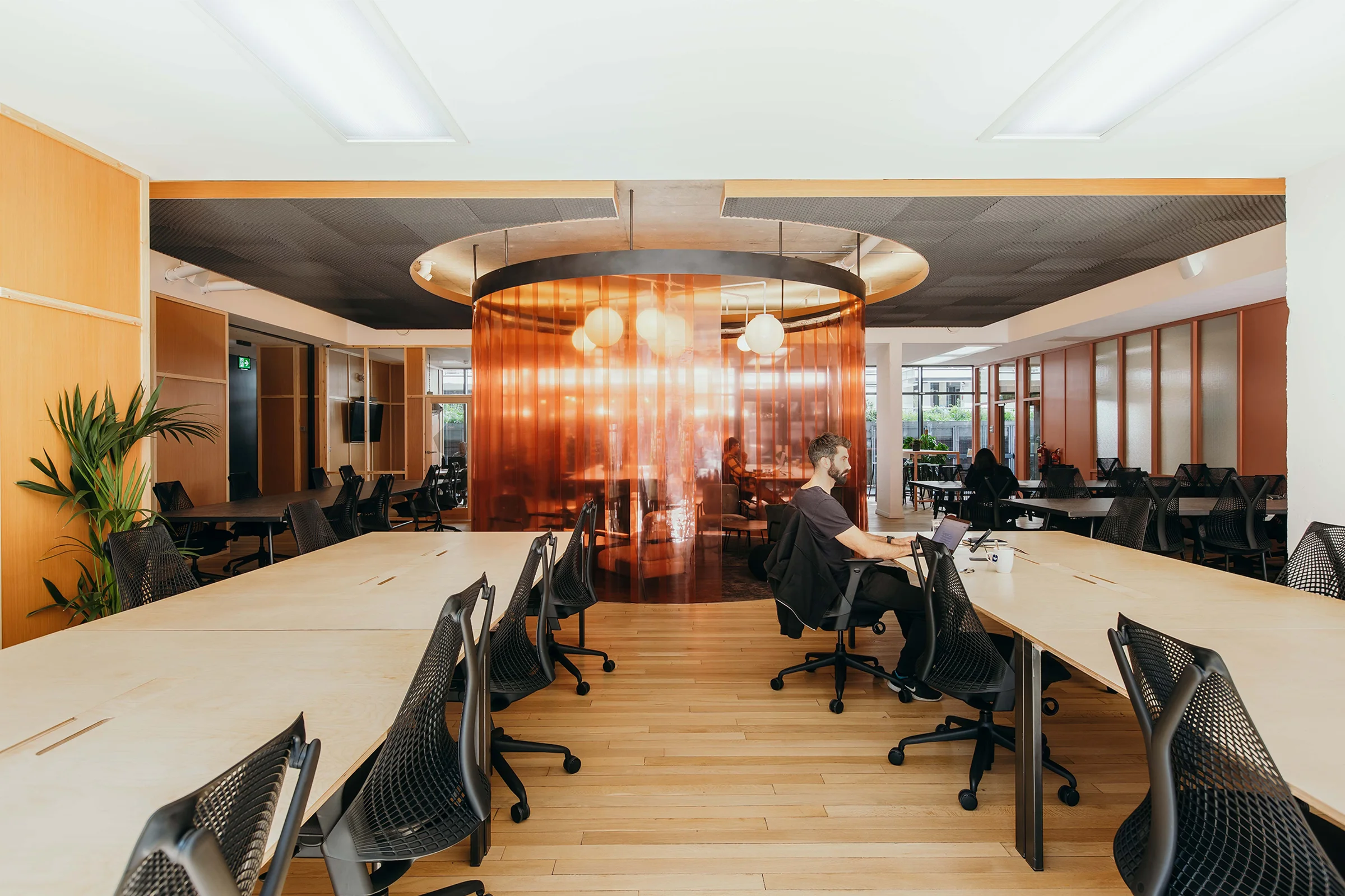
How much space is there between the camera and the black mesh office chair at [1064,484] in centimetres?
780

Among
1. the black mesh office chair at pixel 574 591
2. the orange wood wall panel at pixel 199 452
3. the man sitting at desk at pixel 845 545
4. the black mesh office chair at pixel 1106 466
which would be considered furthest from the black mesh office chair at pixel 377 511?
the black mesh office chair at pixel 1106 466

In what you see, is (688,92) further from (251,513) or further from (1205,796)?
(251,513)

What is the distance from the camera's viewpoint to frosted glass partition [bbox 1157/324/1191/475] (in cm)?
969

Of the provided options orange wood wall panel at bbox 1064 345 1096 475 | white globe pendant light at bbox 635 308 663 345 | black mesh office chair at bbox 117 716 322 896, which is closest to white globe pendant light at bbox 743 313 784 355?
white globe pendant light at bbox 635 308 663 345

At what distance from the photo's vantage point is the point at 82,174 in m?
4.07

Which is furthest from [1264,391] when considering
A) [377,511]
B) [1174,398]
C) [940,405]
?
[377,511]

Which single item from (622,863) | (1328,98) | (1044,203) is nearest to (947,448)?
(1044,203)

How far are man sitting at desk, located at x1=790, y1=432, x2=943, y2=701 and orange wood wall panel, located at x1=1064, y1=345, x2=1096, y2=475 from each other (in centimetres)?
993

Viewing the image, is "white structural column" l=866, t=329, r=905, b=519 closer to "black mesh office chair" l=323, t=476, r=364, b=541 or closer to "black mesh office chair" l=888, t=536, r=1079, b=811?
"black mesh office chair" l=323, t=476, r=364, b=541

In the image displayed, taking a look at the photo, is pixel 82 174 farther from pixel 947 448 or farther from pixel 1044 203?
pixel 947 448

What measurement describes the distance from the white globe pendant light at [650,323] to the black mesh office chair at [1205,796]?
4558mm

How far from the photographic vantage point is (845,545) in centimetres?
370

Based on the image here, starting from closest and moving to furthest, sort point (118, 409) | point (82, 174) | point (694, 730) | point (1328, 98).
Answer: point (694, 730) < point (1328, 98) < point (82, 174) < point (118, 409)

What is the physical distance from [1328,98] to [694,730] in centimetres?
468
